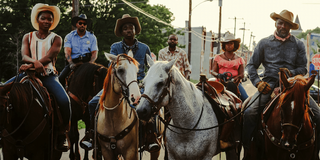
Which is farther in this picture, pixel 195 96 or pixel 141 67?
pixel 141 67

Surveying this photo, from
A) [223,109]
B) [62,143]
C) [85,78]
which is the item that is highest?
[85,78]

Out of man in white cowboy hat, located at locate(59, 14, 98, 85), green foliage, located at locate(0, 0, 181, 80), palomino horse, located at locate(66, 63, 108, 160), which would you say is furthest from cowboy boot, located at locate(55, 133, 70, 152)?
green foliage, located at locate(0, 0, 181, 80)

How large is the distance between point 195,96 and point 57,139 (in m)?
2.37

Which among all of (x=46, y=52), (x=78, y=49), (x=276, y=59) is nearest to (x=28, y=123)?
(x=46, y=52)

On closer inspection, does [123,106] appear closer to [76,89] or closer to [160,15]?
[76,89]

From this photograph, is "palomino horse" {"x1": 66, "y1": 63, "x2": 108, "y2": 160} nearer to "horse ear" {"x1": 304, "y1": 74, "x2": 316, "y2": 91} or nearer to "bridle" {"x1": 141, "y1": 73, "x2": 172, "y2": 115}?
"bridle" {"x1": 141, "y1": 73, "x2": 172, "y2": 115}

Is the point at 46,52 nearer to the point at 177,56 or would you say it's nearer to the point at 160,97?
the point at 160,97

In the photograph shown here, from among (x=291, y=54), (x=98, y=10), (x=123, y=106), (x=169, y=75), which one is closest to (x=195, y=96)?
(x=169, y=75)

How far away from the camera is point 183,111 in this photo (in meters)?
3.89

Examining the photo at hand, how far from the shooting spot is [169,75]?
3.62 metres

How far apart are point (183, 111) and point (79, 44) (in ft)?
11.5

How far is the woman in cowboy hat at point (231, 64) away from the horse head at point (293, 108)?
8.87 ft

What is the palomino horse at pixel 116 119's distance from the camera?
435 centimetres

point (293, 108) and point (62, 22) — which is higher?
point (62, 22)
